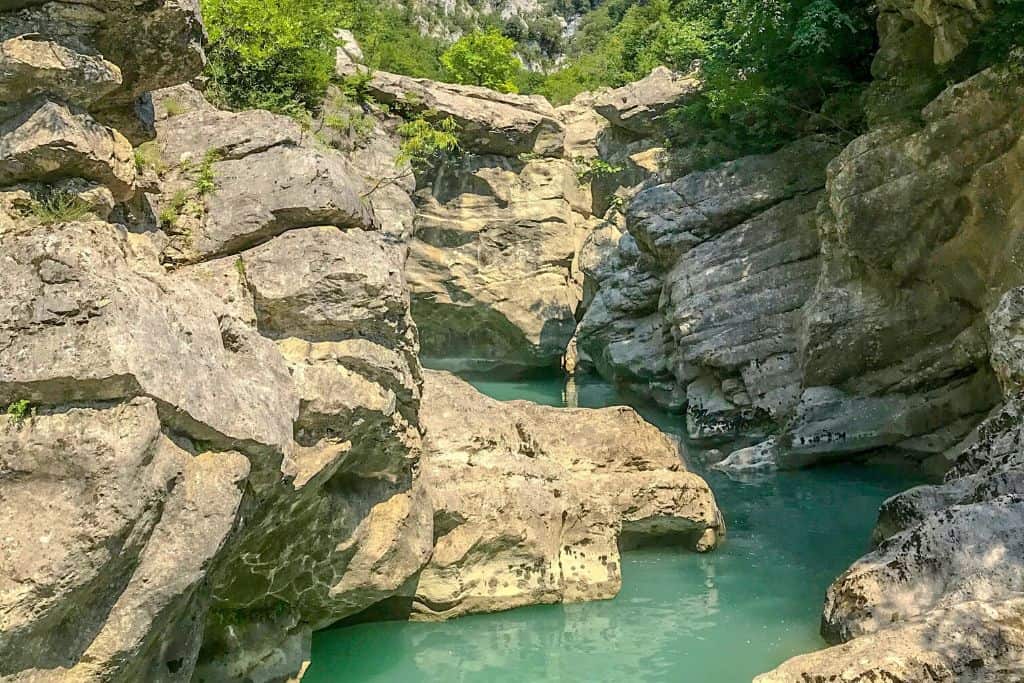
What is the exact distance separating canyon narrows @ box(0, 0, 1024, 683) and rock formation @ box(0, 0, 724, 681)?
1.1 inches

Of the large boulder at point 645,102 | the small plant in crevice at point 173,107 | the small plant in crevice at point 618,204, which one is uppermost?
the large boulder at point 645,102

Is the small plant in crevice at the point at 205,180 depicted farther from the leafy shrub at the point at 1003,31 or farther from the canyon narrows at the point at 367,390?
the leafy shrub at the point at 1003,31

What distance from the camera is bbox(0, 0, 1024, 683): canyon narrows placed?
219 inches

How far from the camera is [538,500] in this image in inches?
420

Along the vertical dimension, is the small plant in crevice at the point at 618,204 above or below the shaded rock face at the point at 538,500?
above

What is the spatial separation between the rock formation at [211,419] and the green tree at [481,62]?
22.6m

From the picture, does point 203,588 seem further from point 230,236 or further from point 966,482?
point 966,482

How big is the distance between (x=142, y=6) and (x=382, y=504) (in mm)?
5135

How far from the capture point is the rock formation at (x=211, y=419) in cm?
542

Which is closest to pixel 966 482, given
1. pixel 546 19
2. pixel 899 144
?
pixel 899 144

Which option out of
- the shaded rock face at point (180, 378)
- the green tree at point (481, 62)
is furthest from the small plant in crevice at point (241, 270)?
the green tree at point (481, 62)

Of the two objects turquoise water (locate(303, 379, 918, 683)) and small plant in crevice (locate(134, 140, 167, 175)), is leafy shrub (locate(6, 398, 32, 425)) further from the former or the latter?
turquoise water (locate(303, 379, 918, 683))

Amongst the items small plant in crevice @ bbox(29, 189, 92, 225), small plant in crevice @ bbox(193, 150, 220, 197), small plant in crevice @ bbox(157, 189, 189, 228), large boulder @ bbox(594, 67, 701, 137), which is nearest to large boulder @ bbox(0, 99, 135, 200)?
small plant in crevice @ bbox(29, 189, 92, 225)

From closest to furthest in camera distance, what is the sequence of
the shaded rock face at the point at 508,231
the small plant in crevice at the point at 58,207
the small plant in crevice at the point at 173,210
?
the small plant in crevice at the point at 58,207 → the small plant in crevice at the point at 173,210 → the shaded rock face at the point at 508,231
